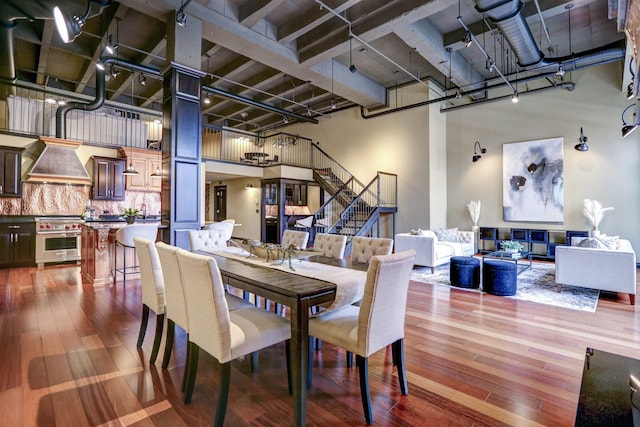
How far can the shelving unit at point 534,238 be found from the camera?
7.39 m

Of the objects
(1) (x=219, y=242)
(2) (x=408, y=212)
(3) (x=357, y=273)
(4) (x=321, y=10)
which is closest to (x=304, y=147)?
(2) (x=408, y=212)

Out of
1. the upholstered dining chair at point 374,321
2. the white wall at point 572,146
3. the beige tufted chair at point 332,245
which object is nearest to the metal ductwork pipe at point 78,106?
the beige tufted chair at point 332,245

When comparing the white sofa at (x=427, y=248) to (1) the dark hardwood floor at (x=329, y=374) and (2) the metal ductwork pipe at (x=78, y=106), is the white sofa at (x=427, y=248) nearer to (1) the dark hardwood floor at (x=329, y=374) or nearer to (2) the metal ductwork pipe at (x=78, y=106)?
(1) the dark hardwood floor at (x=329, y=374)

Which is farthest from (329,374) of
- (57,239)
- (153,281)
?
(57,239)

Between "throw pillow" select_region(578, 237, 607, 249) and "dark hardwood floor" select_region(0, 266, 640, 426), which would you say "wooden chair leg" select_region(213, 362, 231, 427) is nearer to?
"dark hardwood floor" select_region(0, 266, 640, 426)

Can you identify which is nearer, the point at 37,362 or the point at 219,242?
the point at 37,362

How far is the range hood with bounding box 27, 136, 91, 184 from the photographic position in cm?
645

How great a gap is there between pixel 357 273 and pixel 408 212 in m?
6.87

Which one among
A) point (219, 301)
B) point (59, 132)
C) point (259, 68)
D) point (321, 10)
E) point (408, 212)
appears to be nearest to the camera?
point (219, 301)

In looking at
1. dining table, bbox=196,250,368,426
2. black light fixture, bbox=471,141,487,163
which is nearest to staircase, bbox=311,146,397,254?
black light fixture, bbox=471,141,487,163

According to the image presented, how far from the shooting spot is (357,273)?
95.7 inches

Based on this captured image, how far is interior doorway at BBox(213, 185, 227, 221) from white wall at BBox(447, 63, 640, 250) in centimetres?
886

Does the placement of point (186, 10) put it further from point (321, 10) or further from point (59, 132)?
point (59, 132)

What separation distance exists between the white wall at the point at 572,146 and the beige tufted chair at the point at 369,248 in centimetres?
664
